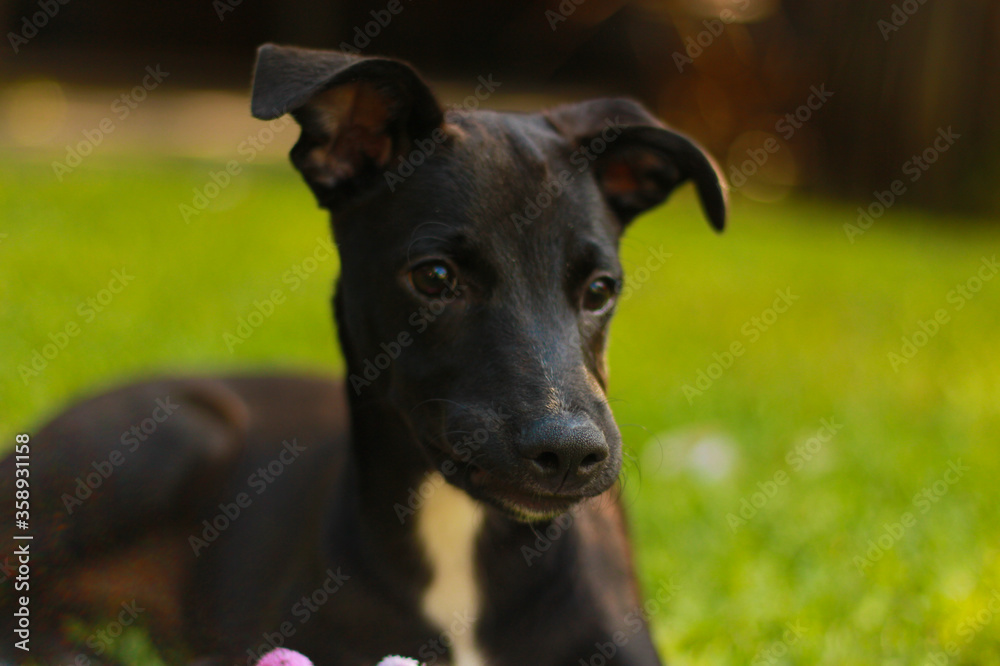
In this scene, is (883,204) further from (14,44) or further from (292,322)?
(14,44)

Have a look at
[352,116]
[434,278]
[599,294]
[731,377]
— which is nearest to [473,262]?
[434,278]

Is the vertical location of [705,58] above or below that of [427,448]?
below

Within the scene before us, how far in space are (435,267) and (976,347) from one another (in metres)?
5.89

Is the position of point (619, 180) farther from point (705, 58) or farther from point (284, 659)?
point (705, 58)

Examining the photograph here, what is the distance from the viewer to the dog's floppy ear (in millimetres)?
3217

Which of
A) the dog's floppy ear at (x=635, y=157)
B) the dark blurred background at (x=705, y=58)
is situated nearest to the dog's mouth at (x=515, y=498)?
the dog's floppy ear at (x=635, y=157)

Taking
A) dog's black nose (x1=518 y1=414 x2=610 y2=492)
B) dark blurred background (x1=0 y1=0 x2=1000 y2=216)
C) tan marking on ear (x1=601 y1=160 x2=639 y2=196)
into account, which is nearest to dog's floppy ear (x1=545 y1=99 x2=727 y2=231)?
tan marking on ear (x1=601 y1=160 x2=639 y2=196)

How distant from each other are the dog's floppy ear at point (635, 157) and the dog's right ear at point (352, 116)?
1.75 ft

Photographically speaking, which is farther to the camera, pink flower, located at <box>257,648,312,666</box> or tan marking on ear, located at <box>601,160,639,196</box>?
tan marking on ear, located at <box>601,160,639,196</box>

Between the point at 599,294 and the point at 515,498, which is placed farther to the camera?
the point at 599,294

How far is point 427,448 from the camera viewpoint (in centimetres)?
283

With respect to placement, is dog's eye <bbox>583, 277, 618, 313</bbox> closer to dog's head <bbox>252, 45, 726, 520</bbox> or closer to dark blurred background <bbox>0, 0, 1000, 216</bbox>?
dog's head <bbox>252, 45, 726, 520</bbox>

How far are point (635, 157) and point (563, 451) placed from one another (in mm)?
1387

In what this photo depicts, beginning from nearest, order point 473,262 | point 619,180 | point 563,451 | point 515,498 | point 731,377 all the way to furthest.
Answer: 1. point 563,451
2. point 515,498
3. point 473,262
4. point 619,180
5. point 731,377
